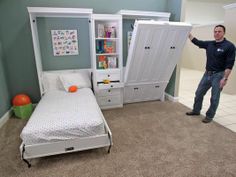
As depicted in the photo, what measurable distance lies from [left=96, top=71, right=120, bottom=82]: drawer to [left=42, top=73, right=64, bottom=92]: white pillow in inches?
28.4

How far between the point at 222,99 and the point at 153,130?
2381 mm

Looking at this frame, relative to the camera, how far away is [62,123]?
189 cm

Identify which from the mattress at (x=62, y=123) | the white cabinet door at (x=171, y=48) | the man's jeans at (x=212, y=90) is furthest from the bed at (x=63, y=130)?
the man's jeans at (x=212, y=90)

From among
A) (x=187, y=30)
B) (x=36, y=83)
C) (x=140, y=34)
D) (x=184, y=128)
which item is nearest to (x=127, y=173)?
(x=184, y=128)

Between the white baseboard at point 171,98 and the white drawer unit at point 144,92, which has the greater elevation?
the white drawer unit at point 144,92

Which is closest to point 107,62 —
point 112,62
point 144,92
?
point 112,62

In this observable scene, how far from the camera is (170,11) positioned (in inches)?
139

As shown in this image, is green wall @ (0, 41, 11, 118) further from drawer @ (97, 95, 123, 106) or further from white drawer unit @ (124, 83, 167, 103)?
white drawer unit @ (124, 83, 167, 103)

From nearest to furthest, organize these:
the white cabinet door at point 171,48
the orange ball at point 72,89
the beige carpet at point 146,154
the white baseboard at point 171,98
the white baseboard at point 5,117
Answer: the beige carpet at point 146,154
the white cabinet door at point 171,48
the white baseboard at point 5,117
the orange ball at point 72,89
the white baseboard at point 171,98

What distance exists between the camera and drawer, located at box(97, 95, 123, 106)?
133 inches

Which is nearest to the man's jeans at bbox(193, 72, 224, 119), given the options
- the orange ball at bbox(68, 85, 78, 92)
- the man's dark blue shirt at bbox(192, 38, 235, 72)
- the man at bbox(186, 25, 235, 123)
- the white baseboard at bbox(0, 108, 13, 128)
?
the man at bbox(186, 25, 235, 123)

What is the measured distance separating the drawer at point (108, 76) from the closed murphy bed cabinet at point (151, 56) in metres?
0.20

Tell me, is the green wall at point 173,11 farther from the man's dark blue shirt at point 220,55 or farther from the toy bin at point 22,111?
the toy bin at point 22,111

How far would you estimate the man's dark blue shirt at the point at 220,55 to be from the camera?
2514 mm
